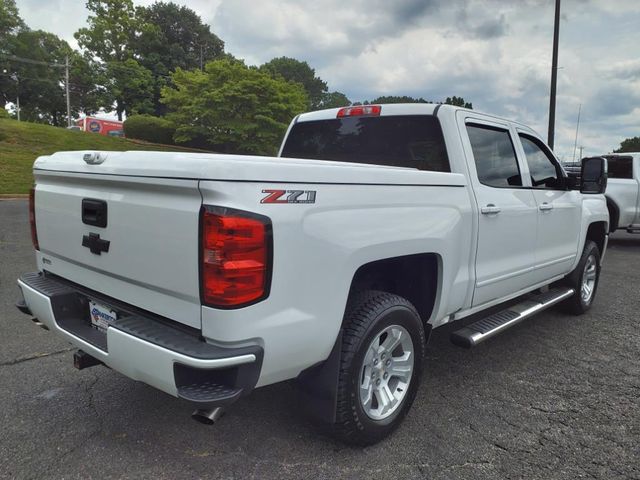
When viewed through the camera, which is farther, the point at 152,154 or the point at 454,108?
the point at 454,108

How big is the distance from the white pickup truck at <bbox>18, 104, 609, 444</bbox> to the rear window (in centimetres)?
2

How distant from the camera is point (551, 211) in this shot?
13.7ft

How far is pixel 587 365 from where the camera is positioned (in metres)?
3.90

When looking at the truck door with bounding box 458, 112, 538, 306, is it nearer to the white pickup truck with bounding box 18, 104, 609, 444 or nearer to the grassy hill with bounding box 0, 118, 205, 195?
the white pickup truck with bounding box 18, 104, 609, 444

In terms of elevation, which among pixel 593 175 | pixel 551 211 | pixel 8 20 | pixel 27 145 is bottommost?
pixel 551 211

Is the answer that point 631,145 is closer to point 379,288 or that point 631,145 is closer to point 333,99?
point 333,99

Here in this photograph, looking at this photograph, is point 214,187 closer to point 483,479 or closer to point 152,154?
point 152,154

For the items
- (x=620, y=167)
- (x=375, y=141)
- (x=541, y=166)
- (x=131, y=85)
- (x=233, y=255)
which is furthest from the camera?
(x=131, y=85)

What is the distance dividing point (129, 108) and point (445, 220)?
5117cm

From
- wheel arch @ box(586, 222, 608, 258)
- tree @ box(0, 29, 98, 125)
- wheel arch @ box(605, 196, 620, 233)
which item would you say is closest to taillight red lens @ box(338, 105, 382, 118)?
wheel arch @ box(586, 222, 608, 258)

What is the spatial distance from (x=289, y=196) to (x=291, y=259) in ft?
0.88

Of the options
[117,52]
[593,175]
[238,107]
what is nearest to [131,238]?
[593,175]

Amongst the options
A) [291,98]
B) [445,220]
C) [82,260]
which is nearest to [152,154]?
[82,260]

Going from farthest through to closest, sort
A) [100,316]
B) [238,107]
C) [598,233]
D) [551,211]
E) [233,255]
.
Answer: [238,107] < [598,233] < [551,211] < [100,316] < [233,255]
